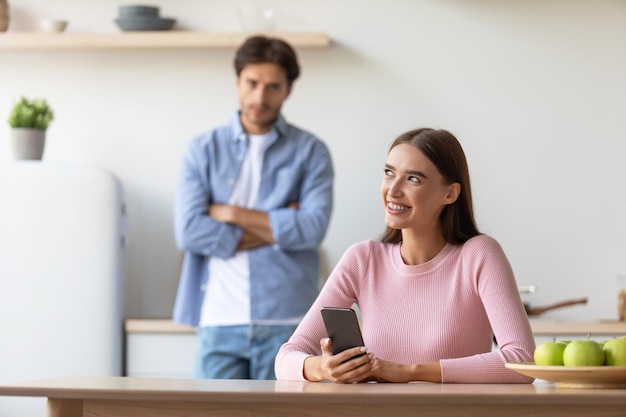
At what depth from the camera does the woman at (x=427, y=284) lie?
2568mm

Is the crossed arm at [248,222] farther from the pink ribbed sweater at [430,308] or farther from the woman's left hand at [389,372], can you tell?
the woman's left hand at [389,372]

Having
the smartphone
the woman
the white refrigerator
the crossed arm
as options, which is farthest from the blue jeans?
the smartphone

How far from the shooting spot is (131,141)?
15.1ft

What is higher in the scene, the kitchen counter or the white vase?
the white vase

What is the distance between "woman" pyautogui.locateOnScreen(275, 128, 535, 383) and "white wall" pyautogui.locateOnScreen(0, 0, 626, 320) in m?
1.73

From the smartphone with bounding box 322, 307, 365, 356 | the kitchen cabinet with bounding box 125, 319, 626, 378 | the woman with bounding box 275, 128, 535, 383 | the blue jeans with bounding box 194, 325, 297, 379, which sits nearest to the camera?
the smartphone with bounding box 322, 307, 365, 356

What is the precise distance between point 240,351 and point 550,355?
1785 millimetres

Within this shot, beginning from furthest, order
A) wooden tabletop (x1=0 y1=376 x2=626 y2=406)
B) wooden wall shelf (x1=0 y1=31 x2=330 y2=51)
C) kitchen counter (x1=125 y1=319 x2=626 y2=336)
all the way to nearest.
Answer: wooden wall shelf (x1=0 y1=31 x2=330 y2=51) < kitchen counter (x1=125 y1=319 x2=626 y2=336) < wooden tabletop (x1=0 y1=376 x2=626 y2=406)

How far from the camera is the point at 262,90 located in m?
3.84

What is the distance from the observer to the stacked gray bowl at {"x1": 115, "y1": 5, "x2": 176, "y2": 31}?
4445 millimetres

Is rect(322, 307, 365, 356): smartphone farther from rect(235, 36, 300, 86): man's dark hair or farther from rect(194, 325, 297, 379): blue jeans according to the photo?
rect(235, 36, 300, 86): man's dark hair

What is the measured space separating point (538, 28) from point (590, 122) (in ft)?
1.38

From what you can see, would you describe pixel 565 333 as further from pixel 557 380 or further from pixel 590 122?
pixel 557 380

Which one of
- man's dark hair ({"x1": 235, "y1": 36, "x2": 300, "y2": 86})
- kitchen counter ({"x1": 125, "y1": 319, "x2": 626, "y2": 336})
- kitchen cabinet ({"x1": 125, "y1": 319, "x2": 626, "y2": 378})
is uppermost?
man's dark hair ({"x1": 235, "y1": 36, "x2": 300, "y2": 86})
